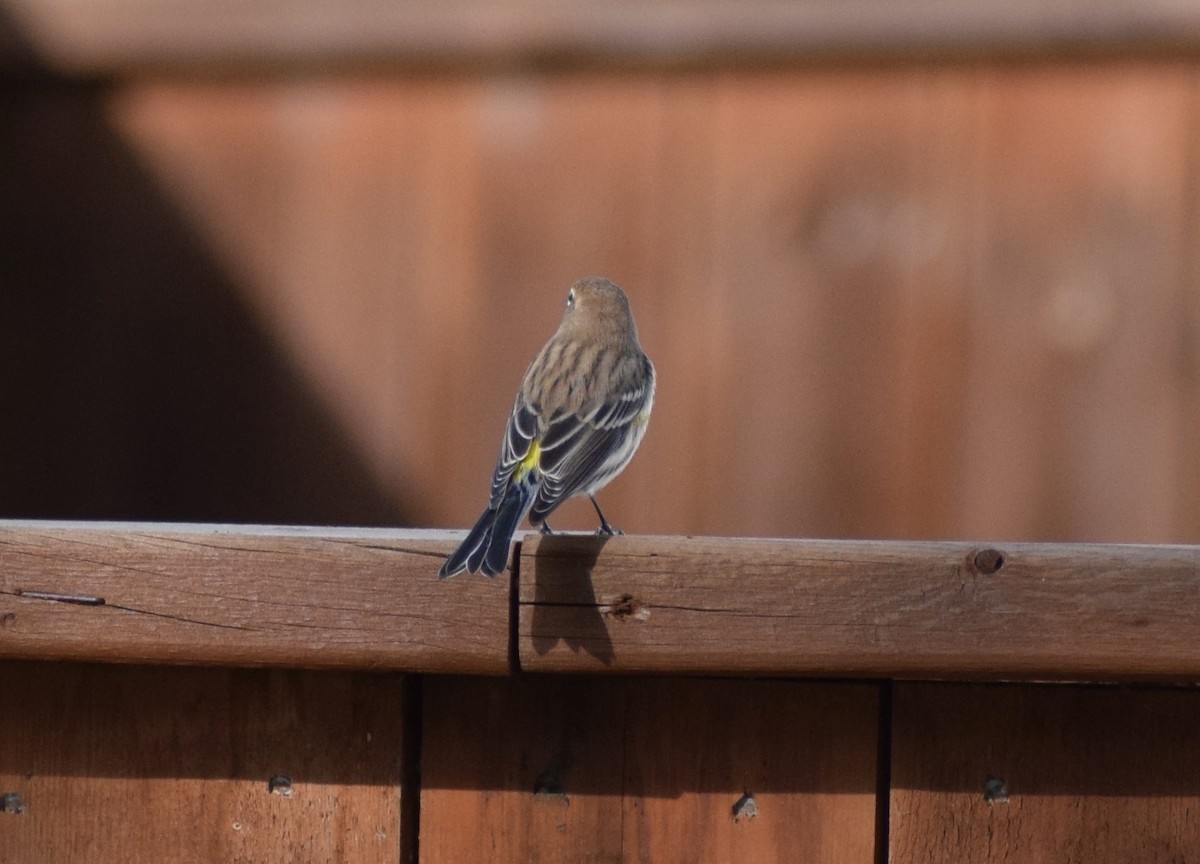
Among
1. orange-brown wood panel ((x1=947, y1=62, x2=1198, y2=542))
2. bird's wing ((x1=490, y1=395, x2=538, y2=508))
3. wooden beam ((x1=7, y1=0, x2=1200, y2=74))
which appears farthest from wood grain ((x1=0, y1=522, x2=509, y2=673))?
wooden beam ((x1=7, y1=0, x2=1200, y2=74))

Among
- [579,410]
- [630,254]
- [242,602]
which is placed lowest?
[242,602]

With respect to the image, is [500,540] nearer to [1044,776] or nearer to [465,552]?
[465,552]

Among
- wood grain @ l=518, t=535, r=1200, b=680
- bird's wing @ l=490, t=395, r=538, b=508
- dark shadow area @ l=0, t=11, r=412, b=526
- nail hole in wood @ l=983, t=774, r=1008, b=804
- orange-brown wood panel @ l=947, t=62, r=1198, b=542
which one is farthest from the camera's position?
dark shadow area @ l=0, t=11, r=412, b=526

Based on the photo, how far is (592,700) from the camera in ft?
6.27

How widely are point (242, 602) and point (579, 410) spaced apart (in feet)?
5.99

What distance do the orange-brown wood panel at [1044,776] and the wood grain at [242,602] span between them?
1.75ft

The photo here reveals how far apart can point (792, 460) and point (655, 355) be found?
0.39 meters

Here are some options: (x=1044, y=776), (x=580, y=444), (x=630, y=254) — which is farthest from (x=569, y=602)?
(x=630, y=254)

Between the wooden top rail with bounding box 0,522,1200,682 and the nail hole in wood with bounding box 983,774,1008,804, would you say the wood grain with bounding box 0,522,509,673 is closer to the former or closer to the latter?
Result: the wooden top rail with bounding box 0,522,1200,682

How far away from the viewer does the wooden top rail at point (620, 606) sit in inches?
69.4

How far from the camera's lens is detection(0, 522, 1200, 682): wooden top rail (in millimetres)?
1763

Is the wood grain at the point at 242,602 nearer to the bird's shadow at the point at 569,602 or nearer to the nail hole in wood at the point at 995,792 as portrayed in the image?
the bird's shadow at the point at 569,602

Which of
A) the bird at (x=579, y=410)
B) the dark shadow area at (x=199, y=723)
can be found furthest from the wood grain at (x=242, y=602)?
the bird at (x=579, y=410)

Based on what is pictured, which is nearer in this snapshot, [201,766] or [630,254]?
[201,766]
